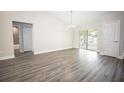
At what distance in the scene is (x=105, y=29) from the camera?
5.27m

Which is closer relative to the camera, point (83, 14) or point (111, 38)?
point (111, 38)

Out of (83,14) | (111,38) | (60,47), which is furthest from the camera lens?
(60,47)

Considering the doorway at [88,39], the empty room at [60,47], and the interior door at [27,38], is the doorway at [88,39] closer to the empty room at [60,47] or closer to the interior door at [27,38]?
the empty room at [60,47]

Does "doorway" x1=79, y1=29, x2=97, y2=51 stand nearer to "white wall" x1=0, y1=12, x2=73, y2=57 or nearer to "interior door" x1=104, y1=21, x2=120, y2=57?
"white wall" x1=0, y1=12, x2=73, y2=57

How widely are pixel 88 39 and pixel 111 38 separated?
3000mm

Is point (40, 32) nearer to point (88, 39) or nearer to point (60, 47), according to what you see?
point (60, 47)

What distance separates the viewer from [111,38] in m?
4.99

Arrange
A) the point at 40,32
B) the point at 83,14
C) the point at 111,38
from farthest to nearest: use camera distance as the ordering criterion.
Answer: the point at 40,32, the point at 83,14, the point at 111,38

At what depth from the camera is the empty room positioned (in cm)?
280

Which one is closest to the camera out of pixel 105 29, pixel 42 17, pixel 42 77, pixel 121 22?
pixel 42 77

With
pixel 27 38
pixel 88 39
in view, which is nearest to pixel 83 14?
pixel 88 39
